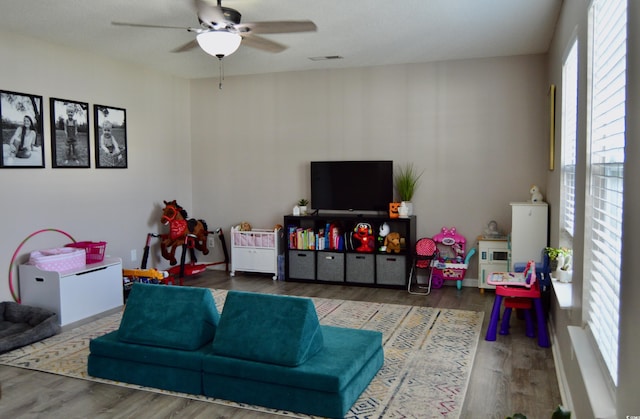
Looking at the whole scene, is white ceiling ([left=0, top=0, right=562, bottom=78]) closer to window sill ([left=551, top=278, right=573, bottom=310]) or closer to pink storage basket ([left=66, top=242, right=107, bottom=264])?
pink storage basket ([left=66, top=242, right=107, bottom=264])

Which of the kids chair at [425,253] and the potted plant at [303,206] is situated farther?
the potted plant at [303,206]

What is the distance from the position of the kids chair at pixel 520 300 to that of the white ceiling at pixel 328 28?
2.12m

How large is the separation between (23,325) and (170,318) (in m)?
1.94

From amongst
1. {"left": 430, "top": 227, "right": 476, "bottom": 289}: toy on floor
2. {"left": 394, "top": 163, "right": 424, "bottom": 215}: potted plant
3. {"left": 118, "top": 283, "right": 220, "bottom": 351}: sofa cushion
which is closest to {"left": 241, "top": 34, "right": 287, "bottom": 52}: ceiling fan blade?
{"left": 118, "top": 283, "right": 220, "bottom": 351}: sofa cushion

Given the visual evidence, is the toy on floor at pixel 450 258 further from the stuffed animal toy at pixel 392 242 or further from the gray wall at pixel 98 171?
the gray wall at pixel 98 171

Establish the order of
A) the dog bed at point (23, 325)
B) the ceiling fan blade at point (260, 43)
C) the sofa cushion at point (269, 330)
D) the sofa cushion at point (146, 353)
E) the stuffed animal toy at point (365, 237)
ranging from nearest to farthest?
the sofa cushion at point (269, 330) < the sofa cushion at point (146, 353) < the dog bed at point (23, 325) < the ceiling fan blade at point (260, 43) < the stuffed animal toy at point (365, 237)

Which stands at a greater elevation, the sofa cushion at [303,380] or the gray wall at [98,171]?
the gray wall at [98,171]

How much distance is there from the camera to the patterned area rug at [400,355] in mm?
3027

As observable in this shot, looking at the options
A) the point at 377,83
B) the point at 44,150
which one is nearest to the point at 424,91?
the point at 377,83

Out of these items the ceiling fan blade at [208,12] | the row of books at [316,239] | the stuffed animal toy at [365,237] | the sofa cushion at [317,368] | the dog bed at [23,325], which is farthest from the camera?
the row of books at [316,239]

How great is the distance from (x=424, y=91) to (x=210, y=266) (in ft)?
11.8

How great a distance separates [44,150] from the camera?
16.7 ft

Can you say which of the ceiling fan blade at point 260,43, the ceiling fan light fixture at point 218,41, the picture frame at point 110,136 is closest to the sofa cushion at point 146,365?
the ceiling fan light fixture at point 218,41

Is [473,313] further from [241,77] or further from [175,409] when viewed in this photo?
[241,77]
